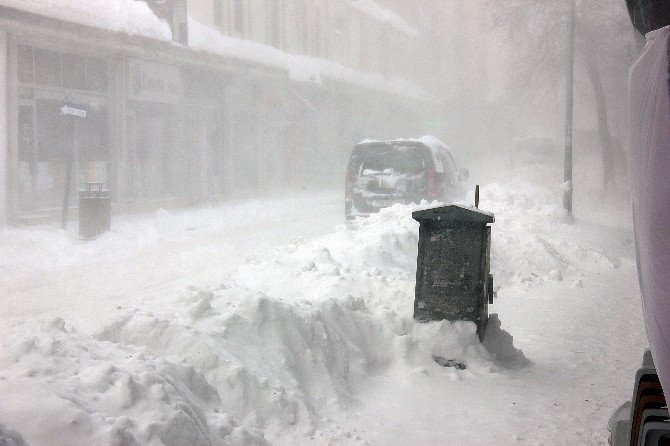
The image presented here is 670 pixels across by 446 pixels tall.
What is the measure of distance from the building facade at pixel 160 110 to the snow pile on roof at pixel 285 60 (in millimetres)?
199

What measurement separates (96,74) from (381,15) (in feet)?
83.5

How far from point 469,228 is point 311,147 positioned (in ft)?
76.8

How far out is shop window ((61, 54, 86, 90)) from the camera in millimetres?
14703

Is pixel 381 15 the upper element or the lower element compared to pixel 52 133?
upper

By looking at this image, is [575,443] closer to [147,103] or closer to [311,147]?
[147,103]

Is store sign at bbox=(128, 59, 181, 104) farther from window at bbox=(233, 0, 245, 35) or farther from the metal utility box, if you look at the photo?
the metal utility box

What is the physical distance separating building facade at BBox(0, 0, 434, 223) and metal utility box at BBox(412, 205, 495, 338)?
33.4ft

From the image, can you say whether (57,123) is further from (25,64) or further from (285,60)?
(285,60)

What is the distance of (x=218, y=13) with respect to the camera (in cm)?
2167

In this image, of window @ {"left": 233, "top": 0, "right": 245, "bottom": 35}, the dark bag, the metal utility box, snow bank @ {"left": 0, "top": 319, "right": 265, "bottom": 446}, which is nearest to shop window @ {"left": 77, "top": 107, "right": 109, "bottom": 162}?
window @ {"left": 233, "top": 0, "right": 245, "bottom": 35}

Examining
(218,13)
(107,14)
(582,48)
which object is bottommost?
(107,14)

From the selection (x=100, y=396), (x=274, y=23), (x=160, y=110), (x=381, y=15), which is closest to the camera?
(x=100, y=396)

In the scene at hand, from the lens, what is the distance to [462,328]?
5.61 metres

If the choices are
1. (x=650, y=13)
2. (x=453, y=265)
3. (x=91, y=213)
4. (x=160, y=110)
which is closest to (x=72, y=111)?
(x=91, y=213)
